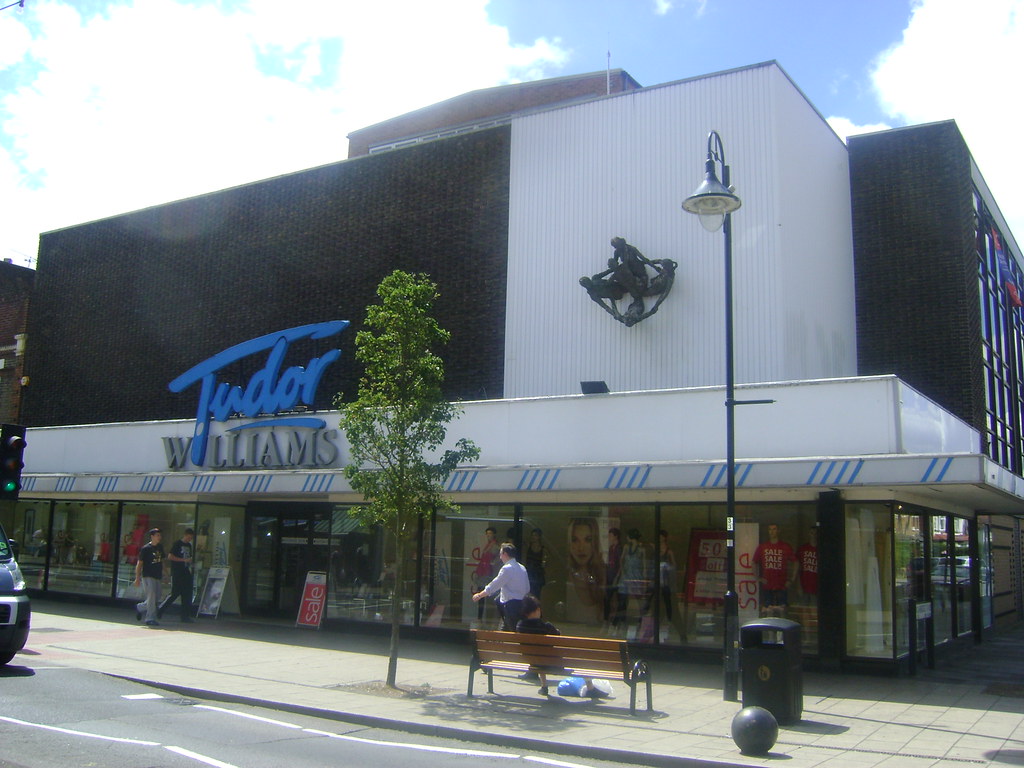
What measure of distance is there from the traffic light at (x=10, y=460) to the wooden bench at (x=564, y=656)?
6.34m

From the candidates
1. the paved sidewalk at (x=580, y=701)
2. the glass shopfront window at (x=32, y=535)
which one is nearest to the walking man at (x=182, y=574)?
the paved sidewalk at (x=580, y=701)

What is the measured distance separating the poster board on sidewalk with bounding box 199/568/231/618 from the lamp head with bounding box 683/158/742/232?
13.1 m

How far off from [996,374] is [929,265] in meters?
4.67

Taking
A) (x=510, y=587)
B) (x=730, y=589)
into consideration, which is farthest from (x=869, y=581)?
(x=510, y=587)

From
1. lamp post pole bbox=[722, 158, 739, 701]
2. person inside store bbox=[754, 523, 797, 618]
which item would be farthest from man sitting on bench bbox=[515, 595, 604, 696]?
person inside store bbox=[754, 523, 797, 618]

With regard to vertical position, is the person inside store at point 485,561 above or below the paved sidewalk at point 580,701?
above

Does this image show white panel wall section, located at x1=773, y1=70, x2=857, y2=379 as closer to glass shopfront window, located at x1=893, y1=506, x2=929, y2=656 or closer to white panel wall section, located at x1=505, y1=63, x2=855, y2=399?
white panel wall section, located at x1=505, y1=63, x2=855, y2=399

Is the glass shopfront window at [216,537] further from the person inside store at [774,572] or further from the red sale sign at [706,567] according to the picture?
the person inside store at [774,572]

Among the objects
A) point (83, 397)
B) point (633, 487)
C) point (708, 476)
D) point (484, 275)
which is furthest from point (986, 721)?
point (83, 397)

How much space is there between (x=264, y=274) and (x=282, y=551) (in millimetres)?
7020

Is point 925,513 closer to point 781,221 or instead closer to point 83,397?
point 781,221

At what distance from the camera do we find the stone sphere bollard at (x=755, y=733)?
321 inches

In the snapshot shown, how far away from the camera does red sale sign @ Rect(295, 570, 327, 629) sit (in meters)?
18.1

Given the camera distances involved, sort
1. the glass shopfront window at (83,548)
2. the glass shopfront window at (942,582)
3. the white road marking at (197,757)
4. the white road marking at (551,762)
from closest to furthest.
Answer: the white road marking at (197,757) < the white road marking at (551,762) < the glass shopfront window at (942,582) < the glass shopfront window at (83,548)
